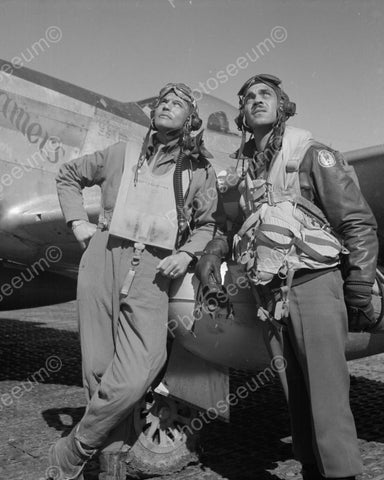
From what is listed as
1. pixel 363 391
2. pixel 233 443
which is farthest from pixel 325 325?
pixel 363 391

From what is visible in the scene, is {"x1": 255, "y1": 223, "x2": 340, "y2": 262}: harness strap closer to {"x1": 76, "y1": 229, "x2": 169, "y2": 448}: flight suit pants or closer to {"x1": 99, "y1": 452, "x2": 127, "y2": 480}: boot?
{"x1": 76, "y1": 229, "x2": 169, "y2": 448}: flight suit pants

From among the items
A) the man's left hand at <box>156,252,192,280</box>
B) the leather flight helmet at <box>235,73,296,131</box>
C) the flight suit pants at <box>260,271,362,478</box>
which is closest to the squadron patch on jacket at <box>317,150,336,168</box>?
the leather flight helmet at <box>235,73,296,131</box>

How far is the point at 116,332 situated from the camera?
2314 millimetres

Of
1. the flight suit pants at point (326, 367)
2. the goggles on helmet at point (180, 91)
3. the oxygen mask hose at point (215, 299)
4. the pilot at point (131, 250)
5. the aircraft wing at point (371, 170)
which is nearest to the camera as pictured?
the flight suit pants at point (326, 367)

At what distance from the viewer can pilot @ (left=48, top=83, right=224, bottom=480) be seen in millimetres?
2201

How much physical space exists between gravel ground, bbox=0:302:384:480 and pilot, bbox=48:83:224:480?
0.60m

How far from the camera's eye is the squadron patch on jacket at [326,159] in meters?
2.09

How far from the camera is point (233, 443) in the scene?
10.5 ft

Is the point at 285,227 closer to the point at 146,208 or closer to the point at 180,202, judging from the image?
the point at 180,202

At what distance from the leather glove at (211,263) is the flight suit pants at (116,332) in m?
0.20

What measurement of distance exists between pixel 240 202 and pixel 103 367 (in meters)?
0.93

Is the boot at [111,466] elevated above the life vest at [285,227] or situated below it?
below

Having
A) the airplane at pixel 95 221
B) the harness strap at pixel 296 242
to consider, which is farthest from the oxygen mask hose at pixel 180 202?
the harness strap at pixel 296 242

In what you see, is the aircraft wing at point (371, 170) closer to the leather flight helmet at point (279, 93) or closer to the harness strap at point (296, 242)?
the leather flight helmet at point (279, 93)
